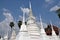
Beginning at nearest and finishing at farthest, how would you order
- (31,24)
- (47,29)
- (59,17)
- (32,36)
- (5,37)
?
Result: (32,36)
(31,24)
(5,37)
(59,17)
(47,29)

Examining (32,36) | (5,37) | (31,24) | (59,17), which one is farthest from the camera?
(59,17)

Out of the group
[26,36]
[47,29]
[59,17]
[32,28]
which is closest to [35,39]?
[32,28]

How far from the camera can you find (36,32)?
30234 mm

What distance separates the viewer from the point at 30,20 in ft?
107

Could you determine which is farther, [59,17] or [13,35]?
[59,17]

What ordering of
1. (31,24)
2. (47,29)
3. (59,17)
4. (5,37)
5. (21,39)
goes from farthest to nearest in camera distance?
(47,29) → (59,17) → (5,37) → (31,24) → (21,39)

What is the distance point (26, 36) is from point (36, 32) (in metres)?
5.76

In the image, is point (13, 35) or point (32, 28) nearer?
point (32, 28)

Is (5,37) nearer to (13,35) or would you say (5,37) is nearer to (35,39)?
(13,35)

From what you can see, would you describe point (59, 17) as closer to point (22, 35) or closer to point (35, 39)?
point (35, 39)

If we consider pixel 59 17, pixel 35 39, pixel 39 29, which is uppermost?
pixel 59 17

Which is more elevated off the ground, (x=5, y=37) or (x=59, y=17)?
(x=59, y=17)

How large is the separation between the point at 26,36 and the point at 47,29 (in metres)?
31.0

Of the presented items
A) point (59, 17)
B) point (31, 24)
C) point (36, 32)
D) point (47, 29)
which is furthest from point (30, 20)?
point (47, 29)
